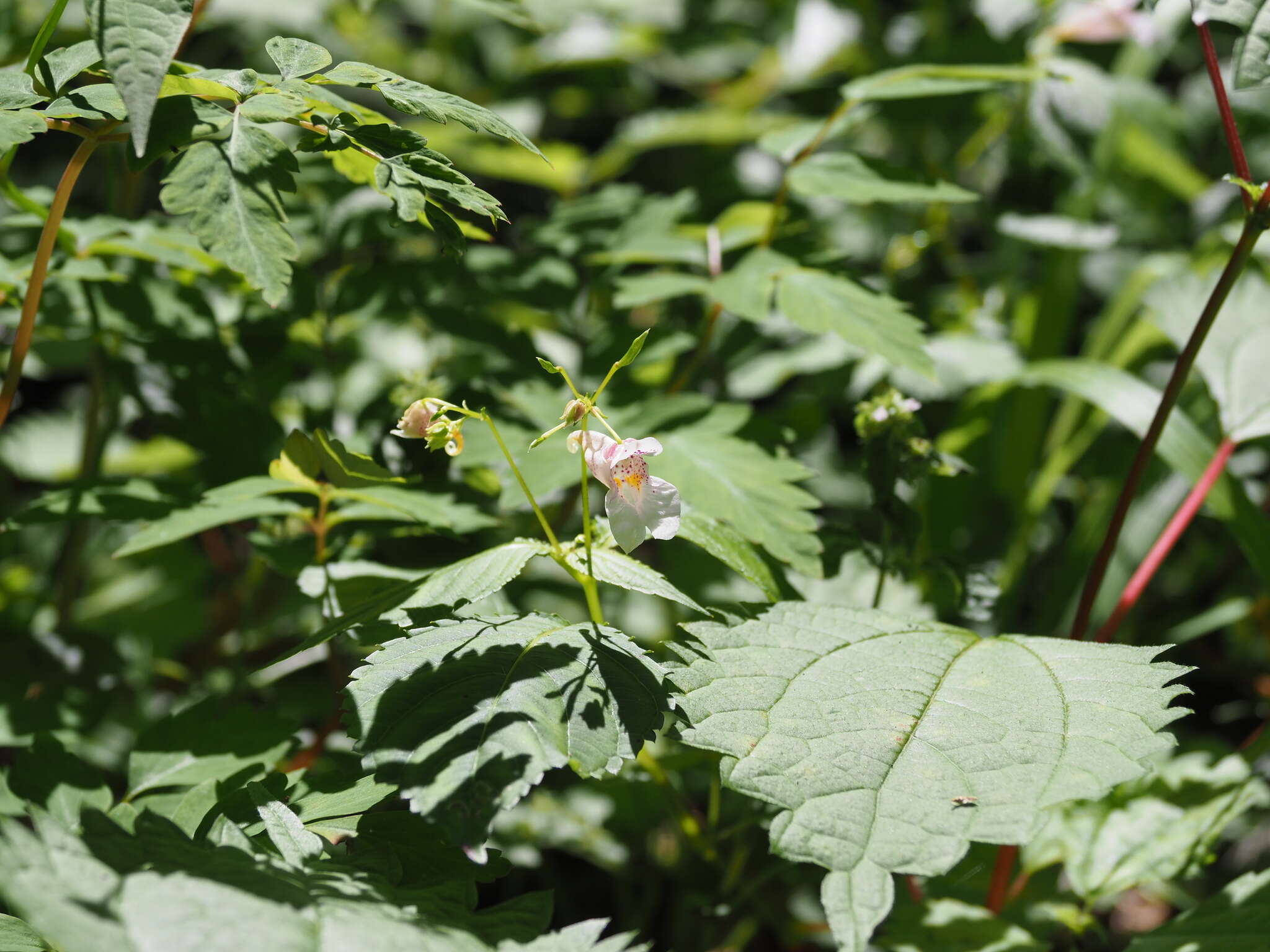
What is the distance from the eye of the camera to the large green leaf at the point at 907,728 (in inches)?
33.1

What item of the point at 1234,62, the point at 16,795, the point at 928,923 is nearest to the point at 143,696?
the point at 16,795

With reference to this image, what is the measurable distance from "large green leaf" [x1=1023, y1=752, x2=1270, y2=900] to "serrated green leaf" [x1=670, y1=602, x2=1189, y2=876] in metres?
0.40

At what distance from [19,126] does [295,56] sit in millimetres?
266

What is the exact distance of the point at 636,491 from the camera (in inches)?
37.6

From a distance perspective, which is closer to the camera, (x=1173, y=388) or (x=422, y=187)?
(x=422, y=187)

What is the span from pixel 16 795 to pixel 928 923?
43.4 inches

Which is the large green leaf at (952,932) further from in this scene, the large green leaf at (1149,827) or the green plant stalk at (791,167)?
the green plant stalk at (791,167)

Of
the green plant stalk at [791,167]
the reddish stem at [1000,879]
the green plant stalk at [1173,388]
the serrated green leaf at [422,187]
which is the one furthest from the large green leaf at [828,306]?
the reddish stem at [1000,879]

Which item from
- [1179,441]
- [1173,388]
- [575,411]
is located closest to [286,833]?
[575,411]

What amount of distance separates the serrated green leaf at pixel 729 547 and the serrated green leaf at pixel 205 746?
579mm

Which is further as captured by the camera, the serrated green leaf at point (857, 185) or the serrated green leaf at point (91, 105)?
the serrated green leaf at point (857, 185)

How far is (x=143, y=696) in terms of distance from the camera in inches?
70.8

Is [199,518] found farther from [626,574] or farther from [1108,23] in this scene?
[1108,23]

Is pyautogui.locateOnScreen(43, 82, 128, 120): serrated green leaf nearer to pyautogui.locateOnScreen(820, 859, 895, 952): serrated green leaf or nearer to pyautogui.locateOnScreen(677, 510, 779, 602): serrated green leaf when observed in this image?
pyautogui.locateOnScreen(677, 510, 779, 602): serrated green leaf
